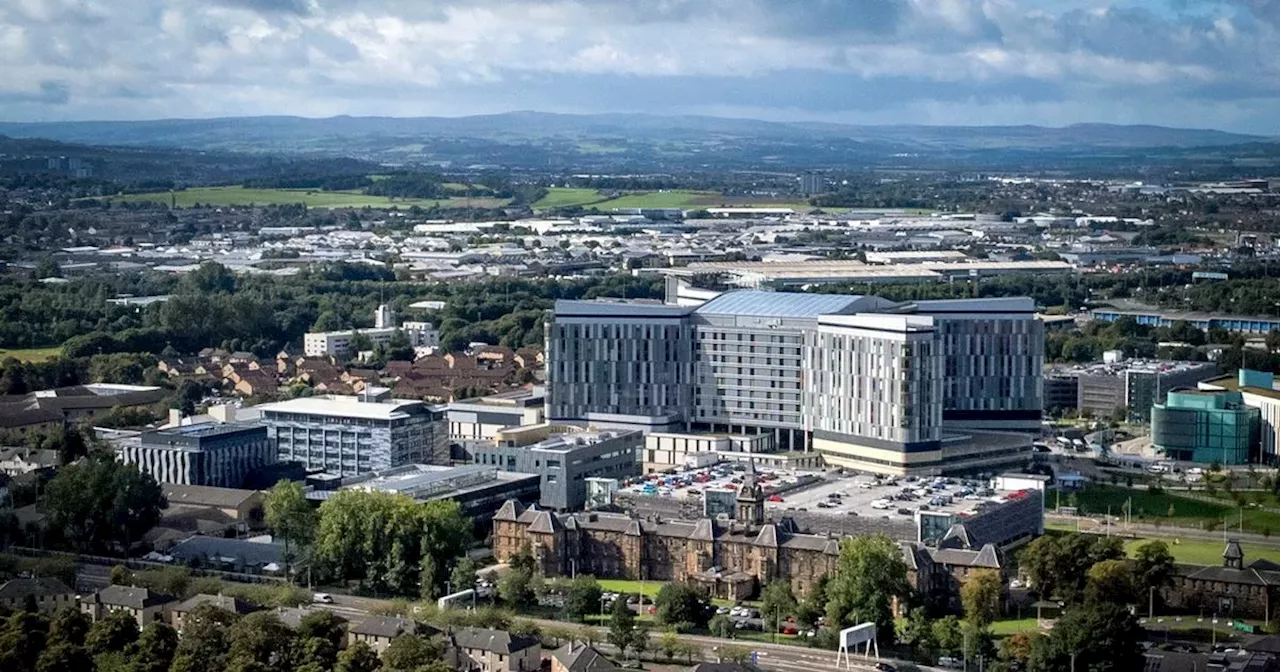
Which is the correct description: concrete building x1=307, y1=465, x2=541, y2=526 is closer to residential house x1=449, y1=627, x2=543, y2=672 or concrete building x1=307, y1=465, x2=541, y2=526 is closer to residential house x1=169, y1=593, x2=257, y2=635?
residential house x1=169, y1=593, x2=257, y2=635

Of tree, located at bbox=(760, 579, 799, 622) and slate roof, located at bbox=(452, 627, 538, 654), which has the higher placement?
slate roof, located at bbox=(452, 627, 538, 654)

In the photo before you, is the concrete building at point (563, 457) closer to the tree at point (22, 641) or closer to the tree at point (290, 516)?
the tree at point (290, 516)

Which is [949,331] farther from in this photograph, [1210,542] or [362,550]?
[362,550]

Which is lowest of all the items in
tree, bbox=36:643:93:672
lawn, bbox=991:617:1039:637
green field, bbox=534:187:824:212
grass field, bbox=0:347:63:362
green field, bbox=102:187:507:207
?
lawn, bbox=991:617:1039:637

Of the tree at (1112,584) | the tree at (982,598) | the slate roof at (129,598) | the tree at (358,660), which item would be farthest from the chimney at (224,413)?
the tree at (1112,584)

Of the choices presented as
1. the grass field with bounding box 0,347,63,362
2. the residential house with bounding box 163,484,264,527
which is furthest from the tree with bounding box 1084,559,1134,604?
the grass field with bounding box 0,347,63,362

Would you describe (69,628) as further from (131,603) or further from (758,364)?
(758,364)

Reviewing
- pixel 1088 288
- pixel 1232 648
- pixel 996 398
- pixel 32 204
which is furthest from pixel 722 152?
pixel 1232 648
